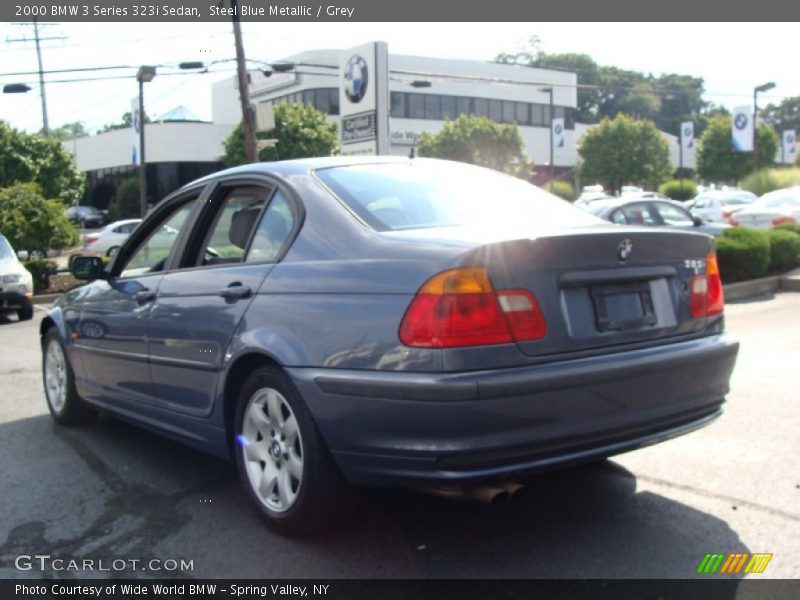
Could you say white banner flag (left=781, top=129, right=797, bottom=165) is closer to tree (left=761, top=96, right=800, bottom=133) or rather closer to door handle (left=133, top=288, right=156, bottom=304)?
tree (left=761, top=96, right=800, bottom=133)

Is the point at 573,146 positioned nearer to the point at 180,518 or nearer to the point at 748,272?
the point at 748,272

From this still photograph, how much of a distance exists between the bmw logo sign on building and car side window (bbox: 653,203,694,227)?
9586 mm

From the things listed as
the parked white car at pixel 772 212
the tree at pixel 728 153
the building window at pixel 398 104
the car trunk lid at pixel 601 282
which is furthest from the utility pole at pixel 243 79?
the tree at pixel 728 153

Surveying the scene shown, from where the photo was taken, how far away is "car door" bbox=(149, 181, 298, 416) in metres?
3.95

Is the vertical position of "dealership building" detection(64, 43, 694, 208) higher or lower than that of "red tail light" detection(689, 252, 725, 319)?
higher

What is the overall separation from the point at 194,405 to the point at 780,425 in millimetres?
3435

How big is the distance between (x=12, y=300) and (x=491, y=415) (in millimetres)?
13046

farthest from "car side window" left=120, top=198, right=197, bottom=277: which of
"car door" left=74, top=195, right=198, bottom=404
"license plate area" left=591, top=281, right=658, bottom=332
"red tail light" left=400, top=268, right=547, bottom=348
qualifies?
"license plate area" left=591, top=281, right=658, bottom=332

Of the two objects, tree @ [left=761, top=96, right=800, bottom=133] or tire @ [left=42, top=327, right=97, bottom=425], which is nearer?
tire @ [left=42, top=327, right=97, bottom=425]

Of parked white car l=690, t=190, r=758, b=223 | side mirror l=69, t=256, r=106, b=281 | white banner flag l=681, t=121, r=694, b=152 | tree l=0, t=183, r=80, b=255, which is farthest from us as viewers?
white banner flag l=681, t=121, r=694, b=152

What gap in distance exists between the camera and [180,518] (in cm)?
407

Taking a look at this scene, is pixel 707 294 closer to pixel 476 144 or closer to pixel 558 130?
pixel 476 144

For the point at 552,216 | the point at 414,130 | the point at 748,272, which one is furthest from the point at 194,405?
the point at 414,130

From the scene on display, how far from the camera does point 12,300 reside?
1426 centimetres
